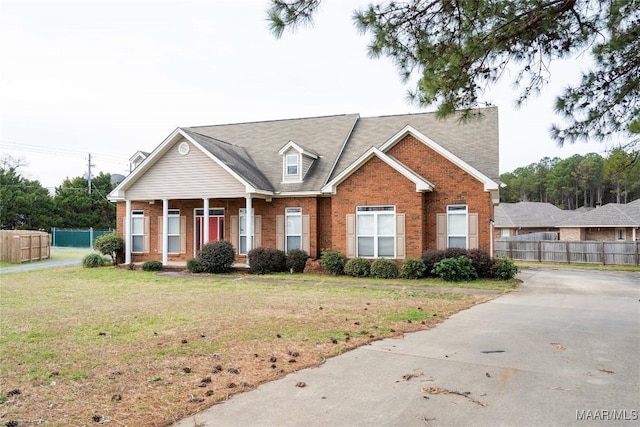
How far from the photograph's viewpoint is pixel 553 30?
7141mm

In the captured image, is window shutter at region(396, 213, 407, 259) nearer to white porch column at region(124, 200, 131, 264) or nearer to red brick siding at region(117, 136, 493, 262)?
red brick siding at region(117, 136, 493, 262)

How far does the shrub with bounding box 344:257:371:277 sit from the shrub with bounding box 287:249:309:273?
212 cm

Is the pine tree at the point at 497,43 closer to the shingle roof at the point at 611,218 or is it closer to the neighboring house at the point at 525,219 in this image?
the shingle roof at the point at 611,218

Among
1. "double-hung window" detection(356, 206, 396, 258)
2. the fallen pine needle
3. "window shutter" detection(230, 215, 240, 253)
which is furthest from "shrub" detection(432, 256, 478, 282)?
the fallen pine needle

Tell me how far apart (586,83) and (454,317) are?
512cm

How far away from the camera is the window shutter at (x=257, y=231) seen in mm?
21656

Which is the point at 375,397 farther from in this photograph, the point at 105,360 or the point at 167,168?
the point at 167,168

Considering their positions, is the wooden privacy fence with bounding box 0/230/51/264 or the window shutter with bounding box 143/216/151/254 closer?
the window shutter with bounding box 143/216/151/254

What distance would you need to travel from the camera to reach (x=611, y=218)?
37.2 m

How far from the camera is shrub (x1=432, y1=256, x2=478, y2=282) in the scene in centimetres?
1630

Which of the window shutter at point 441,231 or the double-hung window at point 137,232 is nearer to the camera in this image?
the window shutter at point 441,231

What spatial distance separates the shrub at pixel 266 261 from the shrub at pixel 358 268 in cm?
306

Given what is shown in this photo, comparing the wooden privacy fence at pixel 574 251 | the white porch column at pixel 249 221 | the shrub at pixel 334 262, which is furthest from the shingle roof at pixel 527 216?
the white porch column at pixel 249 221

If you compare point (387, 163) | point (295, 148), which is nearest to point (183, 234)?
point (295, 148)
